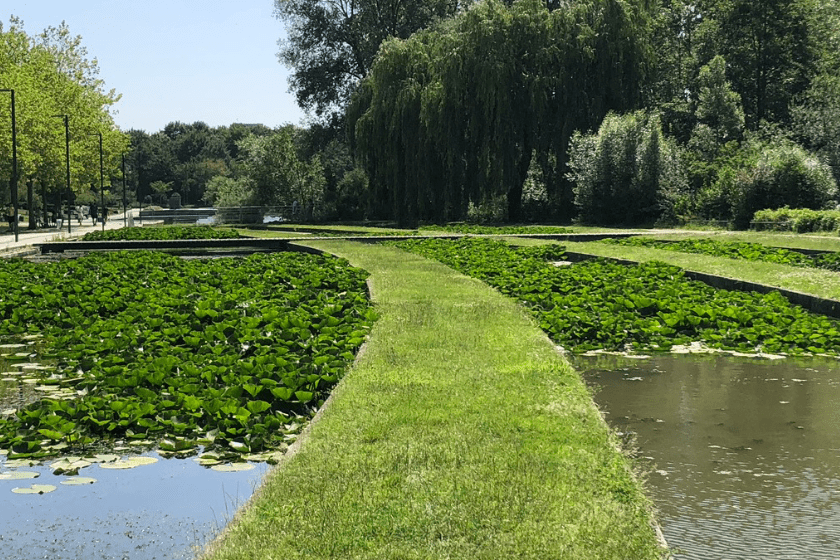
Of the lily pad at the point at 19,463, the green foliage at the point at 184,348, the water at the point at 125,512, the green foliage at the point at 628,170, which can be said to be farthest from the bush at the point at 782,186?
the lily pad at the point at 19,463

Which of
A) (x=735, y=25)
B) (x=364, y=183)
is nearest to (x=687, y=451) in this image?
(x=364, y=183)

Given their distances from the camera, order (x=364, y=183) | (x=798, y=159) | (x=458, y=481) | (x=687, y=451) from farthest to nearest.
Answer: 1. (x=364, y=183)
2. (x=798, y=159)
3. (x=687, y=451)
4. (x=458, y=481)

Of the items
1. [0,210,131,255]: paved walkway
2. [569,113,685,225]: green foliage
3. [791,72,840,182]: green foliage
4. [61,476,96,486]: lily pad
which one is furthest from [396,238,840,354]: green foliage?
[791,72,840,182]: green foliage

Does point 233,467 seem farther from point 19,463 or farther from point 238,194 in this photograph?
point 238,194

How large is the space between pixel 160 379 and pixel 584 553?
5.11m

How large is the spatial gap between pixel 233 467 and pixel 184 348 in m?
3.91

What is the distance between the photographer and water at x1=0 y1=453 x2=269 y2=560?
5242 millimetres

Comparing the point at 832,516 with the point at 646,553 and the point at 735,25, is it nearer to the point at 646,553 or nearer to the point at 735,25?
the point at 646,553

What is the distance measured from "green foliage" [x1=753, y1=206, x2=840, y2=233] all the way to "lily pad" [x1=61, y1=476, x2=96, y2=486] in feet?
87.2

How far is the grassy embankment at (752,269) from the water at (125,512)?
10.1 meters

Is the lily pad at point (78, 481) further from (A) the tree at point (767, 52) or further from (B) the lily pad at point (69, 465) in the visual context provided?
(A) the tree at point (767, 52)

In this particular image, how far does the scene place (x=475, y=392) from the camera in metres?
7.56

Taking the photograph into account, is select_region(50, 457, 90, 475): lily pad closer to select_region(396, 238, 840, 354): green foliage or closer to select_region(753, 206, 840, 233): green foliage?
select_region(396, 238, 840, 354): green foliage

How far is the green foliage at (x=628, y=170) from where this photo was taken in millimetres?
38250
